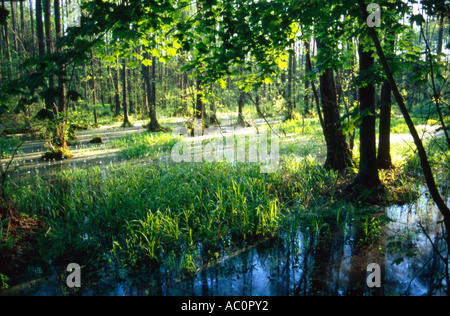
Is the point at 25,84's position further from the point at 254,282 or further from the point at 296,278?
the point at 296,278

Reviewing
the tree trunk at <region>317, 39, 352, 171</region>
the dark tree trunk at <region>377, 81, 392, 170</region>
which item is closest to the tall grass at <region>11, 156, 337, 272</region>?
the tree trunk at <region>317, 39, 352, 171</region>

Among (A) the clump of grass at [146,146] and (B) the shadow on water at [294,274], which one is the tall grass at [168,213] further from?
(A) the clump of grass at [146,146]

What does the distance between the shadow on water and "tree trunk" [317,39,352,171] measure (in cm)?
237

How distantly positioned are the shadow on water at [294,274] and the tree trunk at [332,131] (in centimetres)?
237

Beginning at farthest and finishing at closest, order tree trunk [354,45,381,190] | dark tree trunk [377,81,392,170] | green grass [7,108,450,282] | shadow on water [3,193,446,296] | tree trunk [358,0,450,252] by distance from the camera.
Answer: dark tree trunk [377,81,392,170] → tree trunk [354,45,381,190] → green grass [7,108,450,282] → shadow on water [3,193,446,296] → tree trunk [358,0,450,252]

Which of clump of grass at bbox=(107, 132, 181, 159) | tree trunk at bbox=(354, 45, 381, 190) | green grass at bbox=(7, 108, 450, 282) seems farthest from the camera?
clump of grass at bbox=(107, 132, 181, 159)

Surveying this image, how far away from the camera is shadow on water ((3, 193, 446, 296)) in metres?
2.65

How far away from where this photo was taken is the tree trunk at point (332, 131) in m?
5.70

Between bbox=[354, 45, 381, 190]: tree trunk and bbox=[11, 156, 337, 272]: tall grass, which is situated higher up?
bbox=[354, 45, 381, 190]: tree trunk

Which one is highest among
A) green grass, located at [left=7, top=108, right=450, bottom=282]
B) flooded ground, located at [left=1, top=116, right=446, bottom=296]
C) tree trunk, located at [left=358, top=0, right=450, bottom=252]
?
tree trunk, located at [left=358, top=0, right=450, bottom=252]

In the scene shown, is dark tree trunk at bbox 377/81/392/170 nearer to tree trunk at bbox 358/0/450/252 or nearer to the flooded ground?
the flooded ground

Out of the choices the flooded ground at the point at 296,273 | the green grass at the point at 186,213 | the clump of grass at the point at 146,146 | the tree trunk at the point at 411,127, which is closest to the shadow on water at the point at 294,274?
the flooded ground at the point at 296,273

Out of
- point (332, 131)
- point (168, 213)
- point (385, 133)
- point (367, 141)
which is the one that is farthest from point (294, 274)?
point (385, 133)
